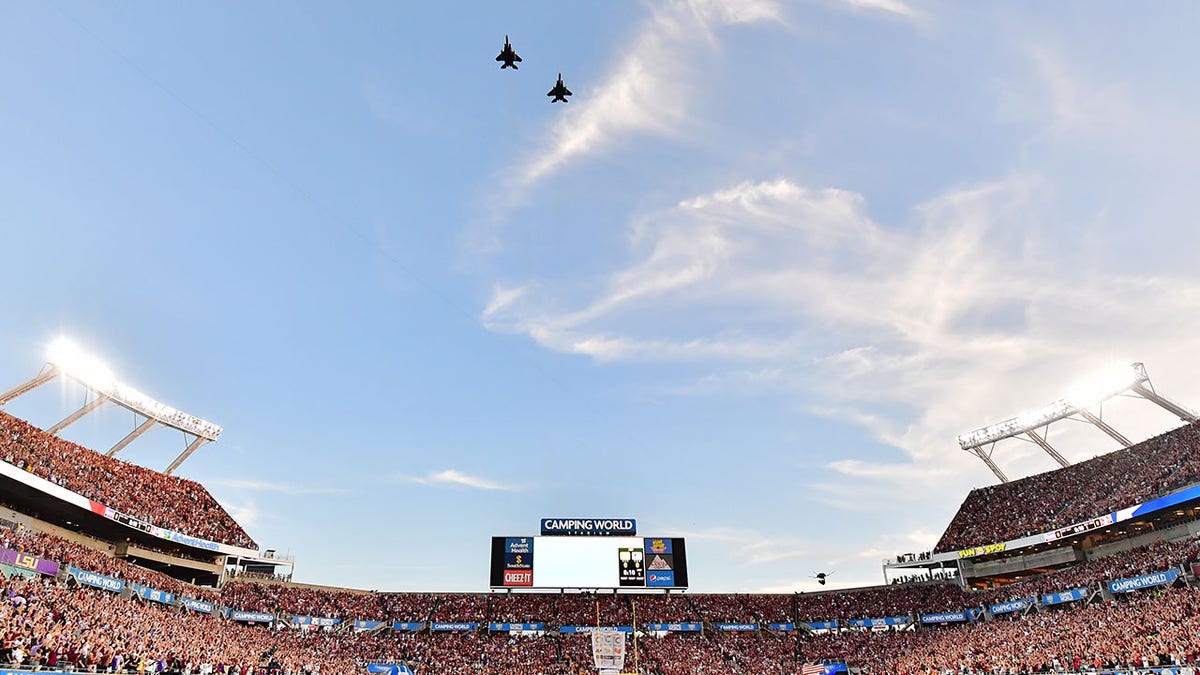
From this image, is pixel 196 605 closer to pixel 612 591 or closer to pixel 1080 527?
pixel 612 591

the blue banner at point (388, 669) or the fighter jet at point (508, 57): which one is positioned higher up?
the fighter jet at point (508, 57)

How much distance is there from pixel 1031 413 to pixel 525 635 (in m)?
57.4

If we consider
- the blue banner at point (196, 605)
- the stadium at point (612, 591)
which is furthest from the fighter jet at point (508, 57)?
the blue banner at point (196, 605)

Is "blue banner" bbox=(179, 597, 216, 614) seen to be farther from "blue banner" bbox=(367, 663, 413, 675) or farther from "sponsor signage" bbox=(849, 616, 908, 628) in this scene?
"sponsor signage" bbox=(849, 616, 908, 628)

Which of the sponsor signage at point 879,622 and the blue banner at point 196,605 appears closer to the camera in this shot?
the blue banner at point 196,605

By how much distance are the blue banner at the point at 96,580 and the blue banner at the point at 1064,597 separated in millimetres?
70925

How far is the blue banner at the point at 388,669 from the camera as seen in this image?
181 feet

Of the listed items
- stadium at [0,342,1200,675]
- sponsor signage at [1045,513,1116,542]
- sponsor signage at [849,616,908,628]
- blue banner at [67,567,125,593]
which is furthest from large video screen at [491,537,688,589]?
sponsor signage at [1045,513,1116,542]

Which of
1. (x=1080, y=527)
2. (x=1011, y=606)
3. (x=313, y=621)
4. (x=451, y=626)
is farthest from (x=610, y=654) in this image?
(x=1080, y=527)

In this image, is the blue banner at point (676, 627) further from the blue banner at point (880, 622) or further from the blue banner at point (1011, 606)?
the blue banner at point (1011, 606)

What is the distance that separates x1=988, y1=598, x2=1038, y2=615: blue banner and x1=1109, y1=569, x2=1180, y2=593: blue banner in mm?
7295

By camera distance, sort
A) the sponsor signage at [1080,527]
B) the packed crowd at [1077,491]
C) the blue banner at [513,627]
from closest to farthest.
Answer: the packed crowd at [1077,491]
the sponsor signage at [1080,527]
the blue banner at [513,627]

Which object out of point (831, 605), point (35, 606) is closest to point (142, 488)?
point (35, 606)

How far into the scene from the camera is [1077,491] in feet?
206
